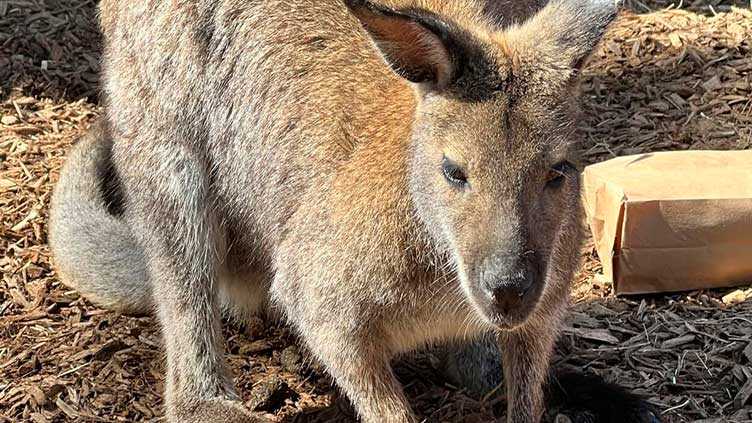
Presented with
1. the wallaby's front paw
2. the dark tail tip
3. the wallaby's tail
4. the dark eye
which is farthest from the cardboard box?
the wallaby's tail

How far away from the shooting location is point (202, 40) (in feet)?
12.7

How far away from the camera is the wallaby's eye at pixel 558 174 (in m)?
3.06

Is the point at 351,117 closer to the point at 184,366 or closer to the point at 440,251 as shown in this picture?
the point at 440,251

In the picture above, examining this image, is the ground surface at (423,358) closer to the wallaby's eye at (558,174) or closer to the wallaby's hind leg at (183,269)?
the wallaby's hind leg at (183,269)

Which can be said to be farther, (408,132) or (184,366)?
(184,366)

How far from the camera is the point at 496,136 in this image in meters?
3.00

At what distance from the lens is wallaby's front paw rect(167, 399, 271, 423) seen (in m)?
3.73

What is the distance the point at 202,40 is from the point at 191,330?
3.07 ft

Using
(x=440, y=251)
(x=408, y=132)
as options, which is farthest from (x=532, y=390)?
(x=408, y=132)

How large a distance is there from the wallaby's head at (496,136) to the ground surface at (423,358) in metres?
1.03

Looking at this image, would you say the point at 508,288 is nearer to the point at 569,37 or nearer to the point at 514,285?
the point at 514,285

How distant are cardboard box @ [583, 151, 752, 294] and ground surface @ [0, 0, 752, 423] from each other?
11cm

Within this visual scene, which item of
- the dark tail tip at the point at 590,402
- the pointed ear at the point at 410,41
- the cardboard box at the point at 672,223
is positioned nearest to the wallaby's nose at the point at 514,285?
the pointed ear at the point at 410,41

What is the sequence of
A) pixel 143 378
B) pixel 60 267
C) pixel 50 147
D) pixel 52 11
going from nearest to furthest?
pixel 143 378 → pixel 60 267 → pixel 50 147 → pixel 52 11
